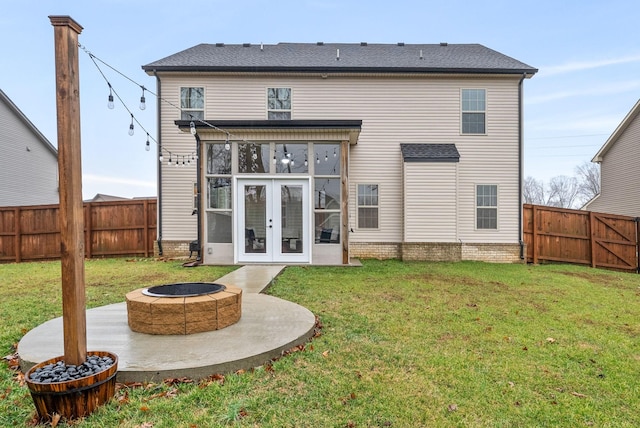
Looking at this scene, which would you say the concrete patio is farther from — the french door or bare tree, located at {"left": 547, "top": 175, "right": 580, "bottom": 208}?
bare tree, located at {"left": 547, "top": 175, "right": 580, "bottom": 208}

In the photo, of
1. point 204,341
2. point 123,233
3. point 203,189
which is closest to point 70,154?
point 204,341

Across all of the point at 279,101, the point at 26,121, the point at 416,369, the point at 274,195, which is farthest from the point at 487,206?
the point at 26,121

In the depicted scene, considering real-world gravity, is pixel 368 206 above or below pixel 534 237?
above

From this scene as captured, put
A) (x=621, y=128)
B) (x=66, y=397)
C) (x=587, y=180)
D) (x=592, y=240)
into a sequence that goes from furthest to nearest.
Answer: (x=587, y=180) → (x=621, y=128) → (x=592, y=240) → (x=66, y=397)

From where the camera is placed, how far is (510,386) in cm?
269

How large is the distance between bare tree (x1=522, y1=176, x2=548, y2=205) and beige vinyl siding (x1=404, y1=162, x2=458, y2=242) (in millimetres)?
44241

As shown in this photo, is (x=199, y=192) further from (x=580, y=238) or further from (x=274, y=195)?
(x=580, y=238)

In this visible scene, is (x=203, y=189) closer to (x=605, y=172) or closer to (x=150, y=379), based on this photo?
(x=150, y=379)

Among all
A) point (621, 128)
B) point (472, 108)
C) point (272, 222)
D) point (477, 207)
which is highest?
point (621, 128)

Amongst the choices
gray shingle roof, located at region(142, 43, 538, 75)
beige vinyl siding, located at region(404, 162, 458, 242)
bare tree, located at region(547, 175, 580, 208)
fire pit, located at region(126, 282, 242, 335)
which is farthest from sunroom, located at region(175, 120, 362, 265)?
bare tree, located at region(547, 175, 580, 208)

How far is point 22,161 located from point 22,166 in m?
0.26

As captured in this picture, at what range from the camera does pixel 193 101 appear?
10.8 meters

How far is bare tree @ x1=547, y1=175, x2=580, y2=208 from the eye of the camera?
44.7m

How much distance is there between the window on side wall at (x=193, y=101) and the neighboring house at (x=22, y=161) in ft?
26.6
